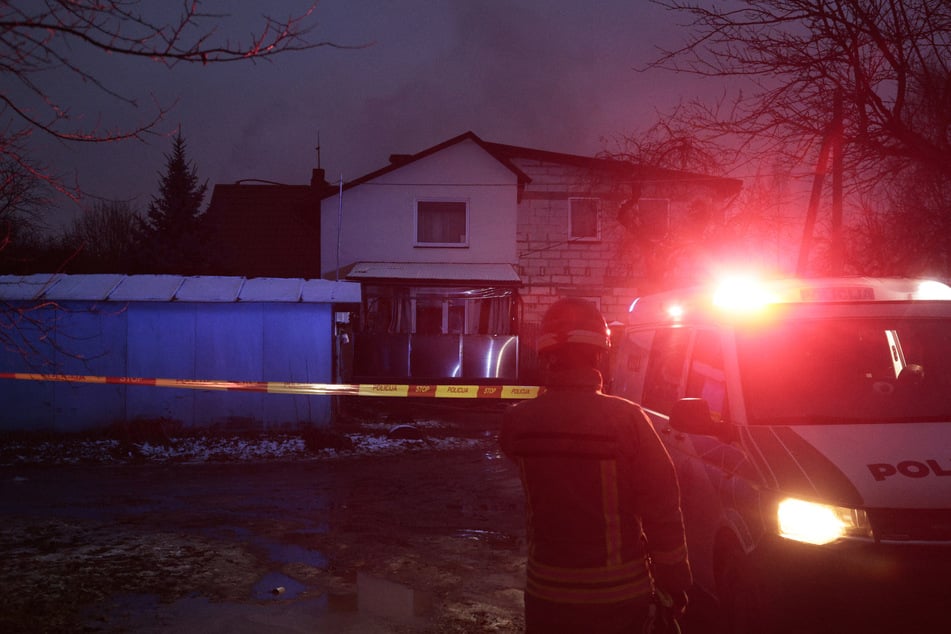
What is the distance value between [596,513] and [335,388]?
11447 mm

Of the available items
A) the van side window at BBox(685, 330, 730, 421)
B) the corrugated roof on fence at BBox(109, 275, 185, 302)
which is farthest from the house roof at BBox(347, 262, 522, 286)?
the van side window at BBox(685, 330, 730, 421)

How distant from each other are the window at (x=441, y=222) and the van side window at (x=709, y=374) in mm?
23141

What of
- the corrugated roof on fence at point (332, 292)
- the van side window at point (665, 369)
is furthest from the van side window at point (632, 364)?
the corrugated roof on fence at point (332, 292)

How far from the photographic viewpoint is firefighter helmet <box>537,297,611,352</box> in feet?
9.40

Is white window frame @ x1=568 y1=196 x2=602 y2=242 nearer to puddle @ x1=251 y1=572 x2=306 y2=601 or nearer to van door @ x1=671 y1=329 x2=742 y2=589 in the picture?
puddle @ x1=251 y1=572 x2=306 y2=601

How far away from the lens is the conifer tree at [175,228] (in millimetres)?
31375

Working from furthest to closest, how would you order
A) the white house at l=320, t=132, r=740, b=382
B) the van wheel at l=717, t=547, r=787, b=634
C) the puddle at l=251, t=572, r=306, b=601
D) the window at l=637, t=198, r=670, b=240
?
1. the window at l=637, t=198, r=670, b=240
2. the white house at l=320, t=132, r=740, b=382
3. the puddle at l=251, t=572, r=306, b=601
4. the van wheel at l=717, t=547, r=787, b=634

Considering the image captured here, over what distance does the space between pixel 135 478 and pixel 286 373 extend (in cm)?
451

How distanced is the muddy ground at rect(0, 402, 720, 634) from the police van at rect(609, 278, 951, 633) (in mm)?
1856

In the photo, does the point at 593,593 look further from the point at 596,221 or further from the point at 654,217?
the point at 596,221

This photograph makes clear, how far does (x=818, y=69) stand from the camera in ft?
28.9

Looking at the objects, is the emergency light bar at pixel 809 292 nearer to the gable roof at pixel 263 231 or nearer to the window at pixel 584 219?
the window at pixel 584 219

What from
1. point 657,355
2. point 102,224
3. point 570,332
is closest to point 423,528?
point 657,355

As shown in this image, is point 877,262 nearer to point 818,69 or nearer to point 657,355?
point 818,69
